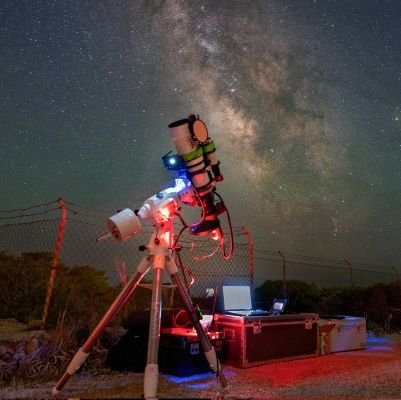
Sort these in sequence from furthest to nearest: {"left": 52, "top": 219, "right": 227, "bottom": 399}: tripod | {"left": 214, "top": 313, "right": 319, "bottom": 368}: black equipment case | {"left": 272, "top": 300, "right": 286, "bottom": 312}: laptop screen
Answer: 1. {"left": 272, "top": 300, "right": 286, "bottom": 312}: laptop screen
2. {"left": 214, "top": 313, "right": 319, "bottom": 368}: black equipment case
3. {"left": 52, "top": 219, "right": 227, "bottom": 399}: tripod

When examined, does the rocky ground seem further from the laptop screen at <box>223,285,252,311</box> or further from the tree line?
the tree line

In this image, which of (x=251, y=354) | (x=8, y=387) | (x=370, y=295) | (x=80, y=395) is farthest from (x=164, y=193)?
(x=370, y=295)

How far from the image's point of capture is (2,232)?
730 centimetres

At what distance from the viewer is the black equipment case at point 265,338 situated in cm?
593

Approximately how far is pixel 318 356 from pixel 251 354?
154 cm

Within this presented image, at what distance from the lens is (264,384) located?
193 inches

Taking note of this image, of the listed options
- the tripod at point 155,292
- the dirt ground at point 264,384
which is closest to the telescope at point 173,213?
the tripod at point 155,292

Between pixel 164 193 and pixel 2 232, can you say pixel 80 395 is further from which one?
pixel 2 232

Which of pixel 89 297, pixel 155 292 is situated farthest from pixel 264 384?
pixel 89 297

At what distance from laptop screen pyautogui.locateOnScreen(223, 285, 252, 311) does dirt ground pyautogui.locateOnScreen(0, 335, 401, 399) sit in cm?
97

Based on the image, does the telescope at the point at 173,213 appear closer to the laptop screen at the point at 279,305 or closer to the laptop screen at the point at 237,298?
the laptop screen at the point at 237,298

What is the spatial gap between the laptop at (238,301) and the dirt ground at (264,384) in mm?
806

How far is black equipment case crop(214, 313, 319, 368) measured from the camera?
5926 millimetres

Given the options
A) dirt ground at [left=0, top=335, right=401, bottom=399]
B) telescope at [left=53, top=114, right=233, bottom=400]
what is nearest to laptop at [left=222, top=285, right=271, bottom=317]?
dirt ground at [left=0, top=335, right=401, bottom=399]
